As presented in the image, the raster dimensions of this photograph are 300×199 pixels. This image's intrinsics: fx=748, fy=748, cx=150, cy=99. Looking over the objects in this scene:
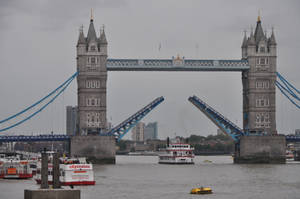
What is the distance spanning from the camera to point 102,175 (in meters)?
60.5

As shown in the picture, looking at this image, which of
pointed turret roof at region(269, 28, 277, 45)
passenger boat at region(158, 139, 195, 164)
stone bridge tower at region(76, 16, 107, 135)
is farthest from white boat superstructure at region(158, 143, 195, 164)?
pointed turret roof at region(269, 28, 277, 45)

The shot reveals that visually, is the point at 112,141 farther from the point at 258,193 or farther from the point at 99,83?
the point at 258,193

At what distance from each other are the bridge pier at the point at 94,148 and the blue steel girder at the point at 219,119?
1067 cm

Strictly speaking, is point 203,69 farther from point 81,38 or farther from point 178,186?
point 178,186

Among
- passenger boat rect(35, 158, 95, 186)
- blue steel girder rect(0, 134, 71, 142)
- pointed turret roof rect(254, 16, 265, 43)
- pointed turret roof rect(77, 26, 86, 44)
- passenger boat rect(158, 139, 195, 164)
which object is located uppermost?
pointed turret roof rect(254, 16, 265, 43)

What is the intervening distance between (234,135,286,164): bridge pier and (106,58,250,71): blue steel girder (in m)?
8.93

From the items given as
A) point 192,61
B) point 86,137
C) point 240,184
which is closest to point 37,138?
point 86,137

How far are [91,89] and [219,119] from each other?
15.2 meters

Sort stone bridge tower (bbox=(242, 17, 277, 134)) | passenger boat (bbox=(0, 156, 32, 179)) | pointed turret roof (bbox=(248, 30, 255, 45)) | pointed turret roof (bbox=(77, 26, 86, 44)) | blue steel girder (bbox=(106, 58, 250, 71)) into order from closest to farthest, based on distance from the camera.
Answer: passenger boat (bbox=(0, 156, 32, 179)) < blue steel girder (bbox=(106, 58, 250, 71)) < pointed turret roof (bbox=(77, 26, 86, 44)) < stone bridge tower (bbox=(242, 17, 277, 134)) < pointed turret roof (bbox=(248, 30, 255, 45))

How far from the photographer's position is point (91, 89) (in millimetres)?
86625

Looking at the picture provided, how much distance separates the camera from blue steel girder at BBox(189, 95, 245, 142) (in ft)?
281

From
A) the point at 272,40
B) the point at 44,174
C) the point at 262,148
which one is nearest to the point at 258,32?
the point at 272,40

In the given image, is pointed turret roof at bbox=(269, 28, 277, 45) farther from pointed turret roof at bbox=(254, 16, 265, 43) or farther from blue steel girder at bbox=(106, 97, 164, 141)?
blue steel girder at bbox=(106, 97, 164, 141)

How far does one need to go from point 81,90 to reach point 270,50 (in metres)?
23.2
